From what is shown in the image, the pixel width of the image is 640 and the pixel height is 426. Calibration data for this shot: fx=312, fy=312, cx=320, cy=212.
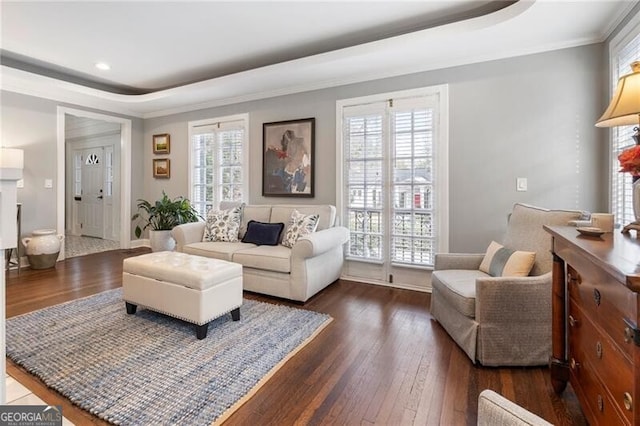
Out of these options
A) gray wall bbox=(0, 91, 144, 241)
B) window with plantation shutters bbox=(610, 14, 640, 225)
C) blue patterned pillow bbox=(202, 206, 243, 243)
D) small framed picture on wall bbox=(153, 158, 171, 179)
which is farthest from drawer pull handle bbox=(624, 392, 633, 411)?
gray wall bbox=(0, 91, 144, 241)

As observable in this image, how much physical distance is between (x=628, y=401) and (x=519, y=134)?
8.99 ft

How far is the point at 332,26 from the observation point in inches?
121

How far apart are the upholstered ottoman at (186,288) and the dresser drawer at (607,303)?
216cm

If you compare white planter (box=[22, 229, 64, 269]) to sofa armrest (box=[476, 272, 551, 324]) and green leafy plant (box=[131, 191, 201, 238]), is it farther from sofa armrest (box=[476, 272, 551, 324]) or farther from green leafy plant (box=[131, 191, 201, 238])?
sofa armrest (box=[476, 272, 551, 324])

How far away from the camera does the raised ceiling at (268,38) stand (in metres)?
2.69

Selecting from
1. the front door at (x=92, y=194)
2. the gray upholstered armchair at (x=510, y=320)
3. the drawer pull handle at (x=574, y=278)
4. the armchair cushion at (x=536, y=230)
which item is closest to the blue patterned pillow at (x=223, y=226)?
the gray upholstered armchair at (x=510, y=320)

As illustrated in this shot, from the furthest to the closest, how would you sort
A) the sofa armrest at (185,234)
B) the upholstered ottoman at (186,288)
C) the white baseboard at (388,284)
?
the sofa armrest at (185,234) → the white baseboard at (388,284) → the upholstered ottoman at (186,288)

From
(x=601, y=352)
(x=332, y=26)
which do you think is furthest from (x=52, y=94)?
(x=601, y=352)

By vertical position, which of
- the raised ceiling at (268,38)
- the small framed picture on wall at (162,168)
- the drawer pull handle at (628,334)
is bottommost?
the drawer pull handle at (628,334)

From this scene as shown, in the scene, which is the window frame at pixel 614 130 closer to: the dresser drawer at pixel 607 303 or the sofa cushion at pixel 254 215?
the dresser drawer at pixel 607 303

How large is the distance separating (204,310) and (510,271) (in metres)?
2.16

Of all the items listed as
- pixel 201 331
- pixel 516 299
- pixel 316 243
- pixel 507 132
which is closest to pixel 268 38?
pixel 316 243

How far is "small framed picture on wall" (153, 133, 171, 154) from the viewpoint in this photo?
5.50 meters

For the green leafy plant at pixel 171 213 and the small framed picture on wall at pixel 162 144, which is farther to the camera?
the small framed picture on wall at pixel 162 144
